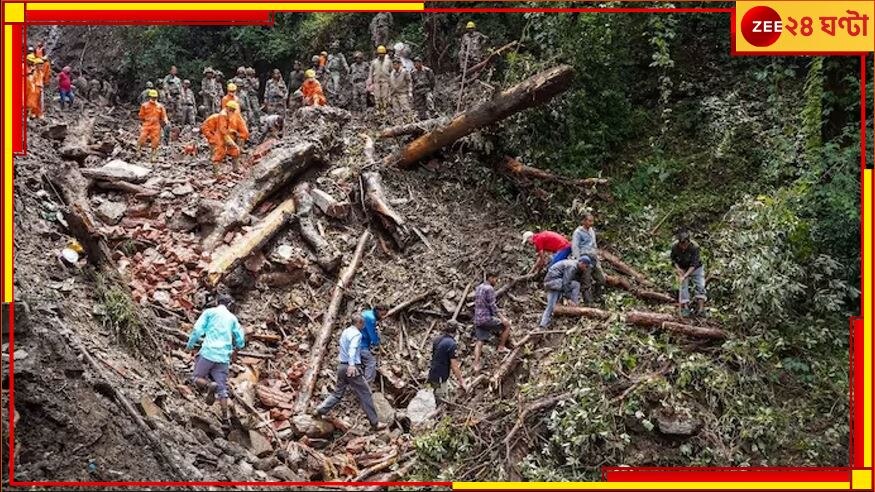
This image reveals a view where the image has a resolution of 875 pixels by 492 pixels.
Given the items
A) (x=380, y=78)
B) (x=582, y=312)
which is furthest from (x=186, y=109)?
(x=582, y=312)

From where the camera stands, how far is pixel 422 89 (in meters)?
14.5

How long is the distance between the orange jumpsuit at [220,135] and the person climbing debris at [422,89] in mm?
3636

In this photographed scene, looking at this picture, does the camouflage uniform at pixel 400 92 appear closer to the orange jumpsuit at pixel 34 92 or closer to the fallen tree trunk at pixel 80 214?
the fallen tree trunk at pixel 80 214

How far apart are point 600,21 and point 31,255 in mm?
10030

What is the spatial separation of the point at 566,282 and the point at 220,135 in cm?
691

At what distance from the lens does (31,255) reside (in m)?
8.83

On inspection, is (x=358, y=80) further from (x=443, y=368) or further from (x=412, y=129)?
(x=443, y=368)

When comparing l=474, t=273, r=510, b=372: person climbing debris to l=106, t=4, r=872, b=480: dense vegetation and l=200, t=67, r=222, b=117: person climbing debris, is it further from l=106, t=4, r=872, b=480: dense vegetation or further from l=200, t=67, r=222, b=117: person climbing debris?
l=200, t=67, r=222, b=117: person climbing debris

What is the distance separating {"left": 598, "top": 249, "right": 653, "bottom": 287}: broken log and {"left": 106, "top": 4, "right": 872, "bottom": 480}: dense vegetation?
24cm

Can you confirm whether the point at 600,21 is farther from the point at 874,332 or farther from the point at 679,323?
the point at 874,332

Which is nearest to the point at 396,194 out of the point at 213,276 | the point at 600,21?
the point at 213,276

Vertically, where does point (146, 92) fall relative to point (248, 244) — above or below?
above

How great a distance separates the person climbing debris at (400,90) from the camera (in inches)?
558

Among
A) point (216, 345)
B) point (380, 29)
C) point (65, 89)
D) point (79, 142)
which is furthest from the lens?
point (380, 29)
